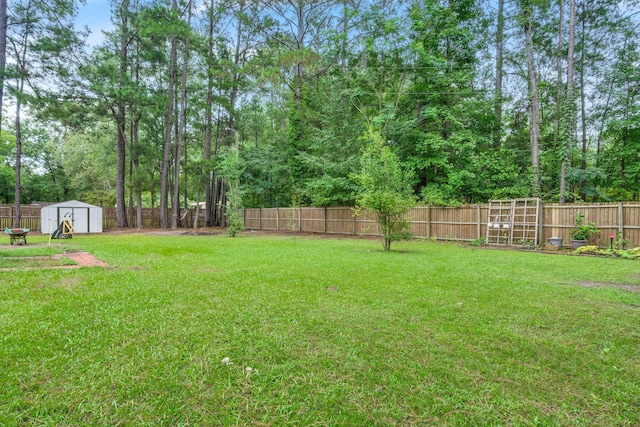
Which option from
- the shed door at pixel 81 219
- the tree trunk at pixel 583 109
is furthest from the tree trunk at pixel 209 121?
the tree trunk at pixel 583 109

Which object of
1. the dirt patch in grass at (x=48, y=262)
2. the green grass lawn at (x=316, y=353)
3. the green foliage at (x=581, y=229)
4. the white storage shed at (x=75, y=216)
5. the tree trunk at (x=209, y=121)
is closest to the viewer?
the green grass lawn at (x=316, y=353)

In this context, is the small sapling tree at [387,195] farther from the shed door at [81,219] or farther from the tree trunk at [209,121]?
the shed door at [81,219]

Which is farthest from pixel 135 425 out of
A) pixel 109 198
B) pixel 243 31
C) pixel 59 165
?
pixel 59 165

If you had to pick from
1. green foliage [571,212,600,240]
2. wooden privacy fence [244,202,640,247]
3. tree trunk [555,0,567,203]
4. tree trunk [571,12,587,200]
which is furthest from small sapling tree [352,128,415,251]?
tree trunk [571,12,587,200]

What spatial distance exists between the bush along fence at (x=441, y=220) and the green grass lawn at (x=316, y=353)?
6219mm

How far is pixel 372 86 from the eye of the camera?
15992 mm

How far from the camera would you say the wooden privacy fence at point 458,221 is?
30.9 ft

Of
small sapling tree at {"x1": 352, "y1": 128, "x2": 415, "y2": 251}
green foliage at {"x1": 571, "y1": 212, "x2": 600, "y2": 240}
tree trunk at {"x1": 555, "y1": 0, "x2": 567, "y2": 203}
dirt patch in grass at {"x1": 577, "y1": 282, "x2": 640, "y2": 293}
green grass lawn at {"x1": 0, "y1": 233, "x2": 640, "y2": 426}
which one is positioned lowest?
dirt patch in grass at {"x1": 577, "y1": 282, "x2": 640, "y2": 293}

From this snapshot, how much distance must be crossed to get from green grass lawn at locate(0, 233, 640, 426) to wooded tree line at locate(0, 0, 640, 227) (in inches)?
335

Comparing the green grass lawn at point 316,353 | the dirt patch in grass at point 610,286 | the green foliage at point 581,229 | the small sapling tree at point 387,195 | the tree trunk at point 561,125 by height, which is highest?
the tree trunk at point 561,125

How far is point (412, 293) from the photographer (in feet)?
14.9

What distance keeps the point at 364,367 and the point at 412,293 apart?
2.34 metres

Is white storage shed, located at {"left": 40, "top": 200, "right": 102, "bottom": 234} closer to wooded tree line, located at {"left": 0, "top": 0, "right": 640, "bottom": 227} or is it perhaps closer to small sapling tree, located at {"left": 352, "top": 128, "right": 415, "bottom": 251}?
wooded tree line, located at {"left": 0, "top": 0, "right": 640, "bottom": 227}

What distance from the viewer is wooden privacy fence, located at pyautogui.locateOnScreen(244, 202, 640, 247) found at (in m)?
9.43
